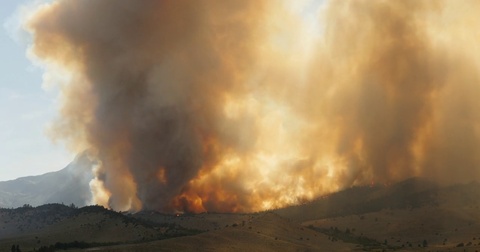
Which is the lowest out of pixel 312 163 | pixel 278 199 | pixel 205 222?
pixel 205 222

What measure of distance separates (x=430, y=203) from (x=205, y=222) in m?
29.6

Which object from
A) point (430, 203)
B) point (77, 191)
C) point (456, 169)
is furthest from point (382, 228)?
point (77, 191)

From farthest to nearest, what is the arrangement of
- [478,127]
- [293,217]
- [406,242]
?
[478,127] < [293,217] < [406,242]

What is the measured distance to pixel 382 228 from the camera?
61312mm

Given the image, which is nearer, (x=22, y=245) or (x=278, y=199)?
(x=22, y=245)

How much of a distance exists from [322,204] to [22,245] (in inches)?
1849

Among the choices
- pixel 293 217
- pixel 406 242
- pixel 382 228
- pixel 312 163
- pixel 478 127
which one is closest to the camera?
pixel 406 242

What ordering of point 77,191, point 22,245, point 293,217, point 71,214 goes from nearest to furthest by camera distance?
point 22,245 → point 71,214 → point 293,217 → point 77,191

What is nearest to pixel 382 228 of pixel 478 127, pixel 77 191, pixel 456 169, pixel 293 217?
pixel 293 217

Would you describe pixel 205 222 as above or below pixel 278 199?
below

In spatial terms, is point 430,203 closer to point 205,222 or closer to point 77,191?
point 205,222

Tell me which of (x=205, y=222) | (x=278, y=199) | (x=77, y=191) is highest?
(x=77, y=191)

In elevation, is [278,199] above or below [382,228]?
above

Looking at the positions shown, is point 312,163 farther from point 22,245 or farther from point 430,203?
point 22,245
